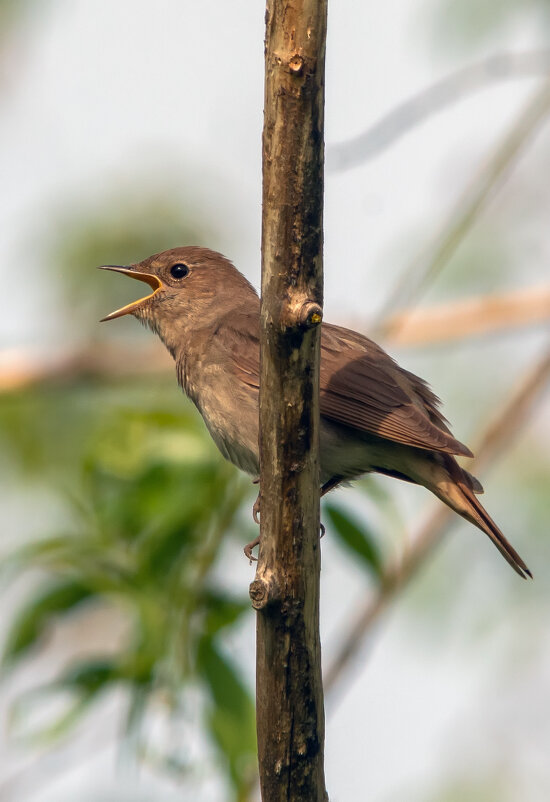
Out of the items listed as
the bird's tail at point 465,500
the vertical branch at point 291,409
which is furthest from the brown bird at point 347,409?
the vertical branch at point 291,409

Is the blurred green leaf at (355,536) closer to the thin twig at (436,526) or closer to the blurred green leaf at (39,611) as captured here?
the thin twig at (436,526)

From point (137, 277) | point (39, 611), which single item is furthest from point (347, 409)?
point (137, 277)

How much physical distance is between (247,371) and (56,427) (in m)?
3.89

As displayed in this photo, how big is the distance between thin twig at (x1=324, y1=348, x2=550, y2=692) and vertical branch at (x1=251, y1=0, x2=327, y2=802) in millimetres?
1942

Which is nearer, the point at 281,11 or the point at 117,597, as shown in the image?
the point at 281,11

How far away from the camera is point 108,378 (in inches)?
319

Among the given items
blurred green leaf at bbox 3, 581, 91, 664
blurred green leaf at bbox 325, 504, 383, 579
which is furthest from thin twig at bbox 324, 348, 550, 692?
blurred green leaf at bbox 3, 581, 91, 664

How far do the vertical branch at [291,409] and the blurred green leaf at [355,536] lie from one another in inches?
69.6

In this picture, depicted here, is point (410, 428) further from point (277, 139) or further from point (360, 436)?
point (277, 139)

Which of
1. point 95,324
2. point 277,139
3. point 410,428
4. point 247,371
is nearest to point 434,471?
point 410,428

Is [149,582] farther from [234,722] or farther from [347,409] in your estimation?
[347,409]

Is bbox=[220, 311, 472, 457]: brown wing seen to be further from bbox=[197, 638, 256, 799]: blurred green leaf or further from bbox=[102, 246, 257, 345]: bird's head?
bbox=[197, 638, 256, 799]: blurred green leaf

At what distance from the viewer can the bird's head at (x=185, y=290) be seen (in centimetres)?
653

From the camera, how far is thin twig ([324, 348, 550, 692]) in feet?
19.3
